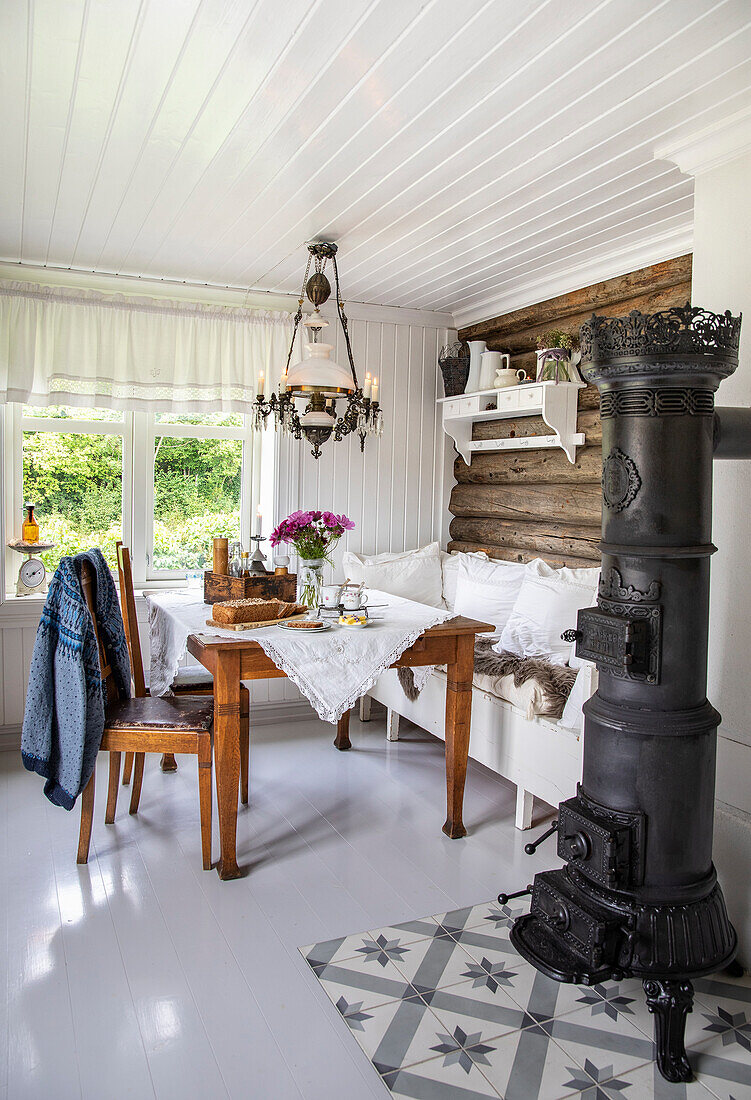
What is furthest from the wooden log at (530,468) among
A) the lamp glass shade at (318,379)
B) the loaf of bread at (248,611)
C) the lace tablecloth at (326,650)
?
the loaf of bread at (248,611)

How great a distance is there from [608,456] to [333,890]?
1.69 metres

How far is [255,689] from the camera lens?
15.0 feet

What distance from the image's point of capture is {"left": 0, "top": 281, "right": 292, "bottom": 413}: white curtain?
392 cm

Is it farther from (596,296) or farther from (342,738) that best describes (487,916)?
(596,296)

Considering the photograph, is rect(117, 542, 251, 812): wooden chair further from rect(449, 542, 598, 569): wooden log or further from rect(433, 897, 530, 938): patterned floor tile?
rect(449, 542, 598, 569): wooden log

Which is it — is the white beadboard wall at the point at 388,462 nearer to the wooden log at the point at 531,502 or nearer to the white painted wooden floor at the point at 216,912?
the wooden log at the point at 531,502

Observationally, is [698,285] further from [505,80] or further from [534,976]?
[534,976]

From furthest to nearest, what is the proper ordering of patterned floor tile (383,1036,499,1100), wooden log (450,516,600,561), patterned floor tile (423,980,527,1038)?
wooden log (450,516,600,561), patterned floor tile (423,980,527,1038), patterned floor tile (383,1036,499,1100)

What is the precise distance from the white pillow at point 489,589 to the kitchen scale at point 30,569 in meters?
2.17

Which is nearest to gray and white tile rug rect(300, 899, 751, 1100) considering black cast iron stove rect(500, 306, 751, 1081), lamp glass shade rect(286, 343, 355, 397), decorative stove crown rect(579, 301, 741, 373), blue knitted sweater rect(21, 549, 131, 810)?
black cast iron stove rect(500, 306, 751, 1081)

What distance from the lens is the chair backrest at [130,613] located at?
3.25 m

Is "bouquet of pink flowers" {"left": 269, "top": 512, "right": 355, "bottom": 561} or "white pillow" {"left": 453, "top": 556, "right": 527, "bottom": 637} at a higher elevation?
"bouquet of pink flowers" {"left": 269, "top": 512, "right": 355, "bottom": 561}

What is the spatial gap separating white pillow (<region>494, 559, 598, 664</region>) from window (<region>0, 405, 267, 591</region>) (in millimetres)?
1646

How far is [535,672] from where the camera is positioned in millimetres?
3225
